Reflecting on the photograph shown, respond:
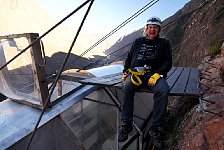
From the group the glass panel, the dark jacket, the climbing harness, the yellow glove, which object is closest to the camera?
the yellow glove

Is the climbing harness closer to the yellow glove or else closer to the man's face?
the yellow glove

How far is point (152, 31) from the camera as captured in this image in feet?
19.2

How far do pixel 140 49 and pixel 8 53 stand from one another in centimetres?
290

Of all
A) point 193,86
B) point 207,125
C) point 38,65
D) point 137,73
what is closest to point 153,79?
point 137,73

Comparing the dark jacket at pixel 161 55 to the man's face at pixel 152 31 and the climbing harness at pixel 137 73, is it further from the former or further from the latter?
the climbing harness at pixel 137 73

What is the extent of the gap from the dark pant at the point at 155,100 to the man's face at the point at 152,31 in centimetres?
93

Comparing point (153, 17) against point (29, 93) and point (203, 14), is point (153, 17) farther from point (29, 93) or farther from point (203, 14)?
point (203, 14)

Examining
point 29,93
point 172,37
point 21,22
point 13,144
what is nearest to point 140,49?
point 29,93

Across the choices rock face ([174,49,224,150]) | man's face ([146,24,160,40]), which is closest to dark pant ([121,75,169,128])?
rock face ([174,49,224,150])

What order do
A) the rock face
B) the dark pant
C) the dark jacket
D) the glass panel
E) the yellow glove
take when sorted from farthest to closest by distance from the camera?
the glass panel → the dark jacket → the yellow glove → the dark pant → the rock face

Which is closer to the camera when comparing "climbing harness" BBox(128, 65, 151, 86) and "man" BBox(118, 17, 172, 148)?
"man" BBox(118, 17, 172, 148)

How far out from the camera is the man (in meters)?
5.38

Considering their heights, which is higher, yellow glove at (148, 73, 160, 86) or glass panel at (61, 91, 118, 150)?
yellow glove at (148, 73, 160, 86)

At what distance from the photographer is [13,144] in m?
4.90
